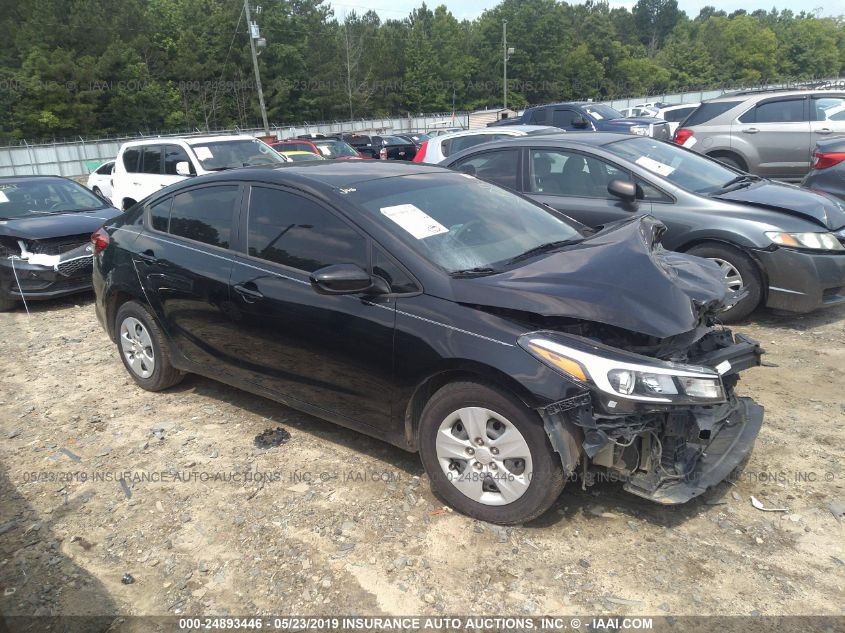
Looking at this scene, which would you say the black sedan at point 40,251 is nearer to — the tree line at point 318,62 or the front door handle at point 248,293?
the front door handle at point 248,293

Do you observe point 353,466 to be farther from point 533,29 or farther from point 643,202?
point 533,29

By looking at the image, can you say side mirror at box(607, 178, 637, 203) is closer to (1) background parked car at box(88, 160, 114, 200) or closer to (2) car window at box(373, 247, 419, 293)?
(2) car window at box(373, 247, 419, 293)

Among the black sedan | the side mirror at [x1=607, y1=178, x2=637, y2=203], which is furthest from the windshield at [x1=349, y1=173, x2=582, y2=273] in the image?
the black sedan

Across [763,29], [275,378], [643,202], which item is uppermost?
[763,29]

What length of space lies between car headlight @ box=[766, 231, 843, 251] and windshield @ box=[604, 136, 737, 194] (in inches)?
31.2

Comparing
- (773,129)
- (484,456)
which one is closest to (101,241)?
(484,456)

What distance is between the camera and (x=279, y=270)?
3.77 m

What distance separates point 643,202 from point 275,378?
3.76 m

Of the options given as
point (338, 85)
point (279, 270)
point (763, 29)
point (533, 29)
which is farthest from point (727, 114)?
point (763, 29)

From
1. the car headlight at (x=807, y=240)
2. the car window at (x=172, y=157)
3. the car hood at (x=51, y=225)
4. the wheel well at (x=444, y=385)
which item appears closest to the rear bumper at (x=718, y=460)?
the wheel well at (x=444, y=385)

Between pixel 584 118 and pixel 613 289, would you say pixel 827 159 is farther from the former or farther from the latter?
pixel 584 118

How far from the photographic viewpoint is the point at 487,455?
3.03 metres

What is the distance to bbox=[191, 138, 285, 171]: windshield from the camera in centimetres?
1038

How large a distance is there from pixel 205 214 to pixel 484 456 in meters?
2.54
